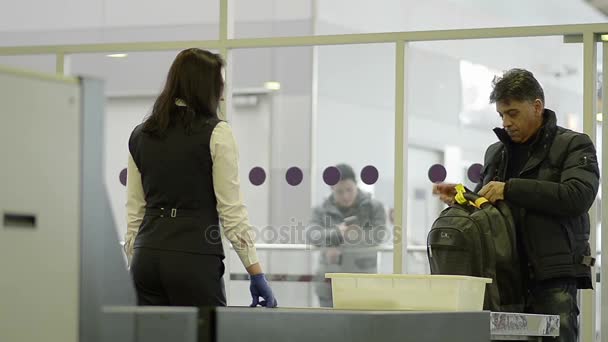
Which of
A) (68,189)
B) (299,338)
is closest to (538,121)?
(299,338)

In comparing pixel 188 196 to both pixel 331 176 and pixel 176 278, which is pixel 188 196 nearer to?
pixel 176 278

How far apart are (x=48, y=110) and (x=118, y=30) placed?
4319mm

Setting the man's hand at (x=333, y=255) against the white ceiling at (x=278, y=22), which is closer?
the white ceiling at (x=278, y=22)

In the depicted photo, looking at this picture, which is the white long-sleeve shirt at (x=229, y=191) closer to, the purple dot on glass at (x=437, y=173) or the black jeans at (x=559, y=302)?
the black jeans at (x=559, y=302)

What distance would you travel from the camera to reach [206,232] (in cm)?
319

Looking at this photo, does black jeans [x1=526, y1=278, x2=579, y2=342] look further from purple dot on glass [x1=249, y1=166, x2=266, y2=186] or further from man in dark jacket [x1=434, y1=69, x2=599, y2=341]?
purple dot on glass [x1=249, y1=166, x2=266, y2=186]

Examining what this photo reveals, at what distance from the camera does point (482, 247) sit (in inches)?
145

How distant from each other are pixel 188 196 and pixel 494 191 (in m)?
1.17

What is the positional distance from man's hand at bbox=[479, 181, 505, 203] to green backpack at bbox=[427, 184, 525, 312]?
0.09ft

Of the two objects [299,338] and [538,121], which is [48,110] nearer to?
[299,338]

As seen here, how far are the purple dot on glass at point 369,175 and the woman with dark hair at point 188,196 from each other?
8.24ft

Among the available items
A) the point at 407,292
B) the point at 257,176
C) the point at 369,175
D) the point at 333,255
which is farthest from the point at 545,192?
the point at 257,176

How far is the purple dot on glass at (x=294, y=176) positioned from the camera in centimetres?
584

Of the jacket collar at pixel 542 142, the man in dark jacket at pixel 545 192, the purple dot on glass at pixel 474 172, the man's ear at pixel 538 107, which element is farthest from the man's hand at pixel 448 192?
the purple dot on glass at pixel 474 172
